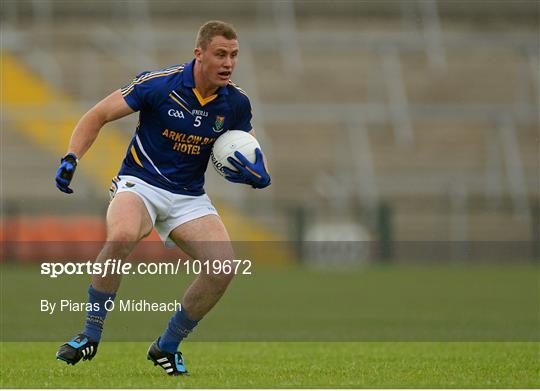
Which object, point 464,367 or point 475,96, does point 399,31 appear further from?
point 464,367

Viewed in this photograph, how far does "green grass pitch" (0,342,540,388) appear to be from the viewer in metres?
6.34

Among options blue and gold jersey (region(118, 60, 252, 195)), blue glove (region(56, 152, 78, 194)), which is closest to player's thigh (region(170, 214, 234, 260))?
→ blue and gold jersey (region(118, 60, 252, 195))

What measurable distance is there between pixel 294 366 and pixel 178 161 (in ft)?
4.92

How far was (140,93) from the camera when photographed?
6.75 m

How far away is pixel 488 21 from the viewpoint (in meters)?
28.6

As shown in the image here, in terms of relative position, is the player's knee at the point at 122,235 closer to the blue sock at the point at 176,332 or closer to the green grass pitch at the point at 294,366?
the blue sock at the point at 176,332

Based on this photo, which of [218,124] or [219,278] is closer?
[219,278]

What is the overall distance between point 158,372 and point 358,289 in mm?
9183

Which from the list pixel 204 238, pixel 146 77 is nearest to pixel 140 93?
pixel 146 77

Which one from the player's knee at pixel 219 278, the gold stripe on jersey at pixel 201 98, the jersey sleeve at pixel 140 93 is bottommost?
the player's knee at pixel 219 278

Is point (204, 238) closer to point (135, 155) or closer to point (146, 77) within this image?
point (135, 155)

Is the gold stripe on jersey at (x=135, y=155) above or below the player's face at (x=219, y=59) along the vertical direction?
below

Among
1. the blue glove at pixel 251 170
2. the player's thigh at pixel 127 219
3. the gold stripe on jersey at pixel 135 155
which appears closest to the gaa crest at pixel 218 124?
the blue glove at pixel 251 170

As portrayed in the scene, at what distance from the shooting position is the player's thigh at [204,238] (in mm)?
6770
